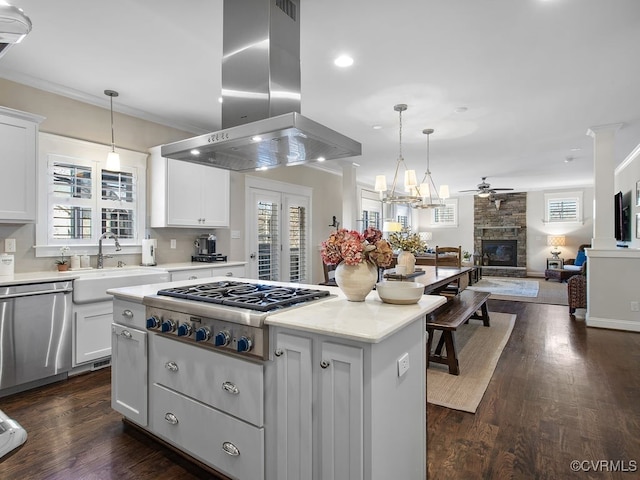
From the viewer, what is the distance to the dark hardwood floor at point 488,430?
6.24 feet

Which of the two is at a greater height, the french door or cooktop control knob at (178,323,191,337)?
the french door

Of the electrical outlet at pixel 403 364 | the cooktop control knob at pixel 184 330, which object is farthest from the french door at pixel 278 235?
the electrical outlet at pixel 403 364

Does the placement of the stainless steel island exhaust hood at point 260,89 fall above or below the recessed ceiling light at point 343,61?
below

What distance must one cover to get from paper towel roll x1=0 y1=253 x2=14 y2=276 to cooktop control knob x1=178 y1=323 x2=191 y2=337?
2.19 meters

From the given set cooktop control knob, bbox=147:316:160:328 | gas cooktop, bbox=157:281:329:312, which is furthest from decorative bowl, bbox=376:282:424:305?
cooktop control knob, bbox=147:316:160:328

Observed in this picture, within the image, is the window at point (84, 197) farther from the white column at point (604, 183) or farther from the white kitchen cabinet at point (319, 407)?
the white column at point (604, 183)

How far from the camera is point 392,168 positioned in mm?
7465

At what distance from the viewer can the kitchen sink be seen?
3023 mm

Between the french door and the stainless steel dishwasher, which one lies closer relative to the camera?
the stainless steel dishwasher

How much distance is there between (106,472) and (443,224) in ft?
38.5

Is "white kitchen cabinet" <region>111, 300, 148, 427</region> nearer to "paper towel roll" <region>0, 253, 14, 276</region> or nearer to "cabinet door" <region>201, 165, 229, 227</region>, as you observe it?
"paper towel roll" <region>0, 253, 14, 276</region>

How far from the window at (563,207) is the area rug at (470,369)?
7231mm

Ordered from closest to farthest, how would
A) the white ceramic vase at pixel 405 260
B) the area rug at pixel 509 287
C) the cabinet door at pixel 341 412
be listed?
the cabinet door at pixel 341 412 → the white ceramic vase at pixel 405 260 → the area rug at pixel 509 287

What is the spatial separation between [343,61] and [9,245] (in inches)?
127
